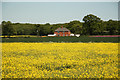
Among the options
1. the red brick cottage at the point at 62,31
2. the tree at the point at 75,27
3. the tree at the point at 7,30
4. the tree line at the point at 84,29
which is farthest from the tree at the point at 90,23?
the tree at the point at 7,30

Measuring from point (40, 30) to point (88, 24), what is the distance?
23811 mm

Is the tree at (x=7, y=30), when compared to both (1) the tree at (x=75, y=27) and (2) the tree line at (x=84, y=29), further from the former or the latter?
(1) the tree at (x=75, y=27)

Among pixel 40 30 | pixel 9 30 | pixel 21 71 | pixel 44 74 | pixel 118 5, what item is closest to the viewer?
pixel 44 74

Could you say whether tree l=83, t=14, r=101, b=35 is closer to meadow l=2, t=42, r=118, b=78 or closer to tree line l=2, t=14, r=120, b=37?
tree line l=2, t=14, r=120, b=37

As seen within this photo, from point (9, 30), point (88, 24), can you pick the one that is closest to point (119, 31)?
point (88, 24)

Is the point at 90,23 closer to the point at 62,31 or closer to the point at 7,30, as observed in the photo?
the point at 62,31

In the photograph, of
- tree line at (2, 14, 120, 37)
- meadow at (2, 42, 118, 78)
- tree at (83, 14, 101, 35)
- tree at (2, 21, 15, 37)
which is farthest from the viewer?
tree at (2, 21, 15, 37)

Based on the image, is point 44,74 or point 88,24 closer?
point 44,74

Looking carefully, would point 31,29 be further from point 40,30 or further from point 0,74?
point 0,74

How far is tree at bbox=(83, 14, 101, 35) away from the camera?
45134mm

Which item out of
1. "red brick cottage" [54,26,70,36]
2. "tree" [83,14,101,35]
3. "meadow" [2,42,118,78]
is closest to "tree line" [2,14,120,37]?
"tree" [83,14,101,35]

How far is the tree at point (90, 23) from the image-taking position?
148ft

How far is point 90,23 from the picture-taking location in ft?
154

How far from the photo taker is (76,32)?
5481cm
